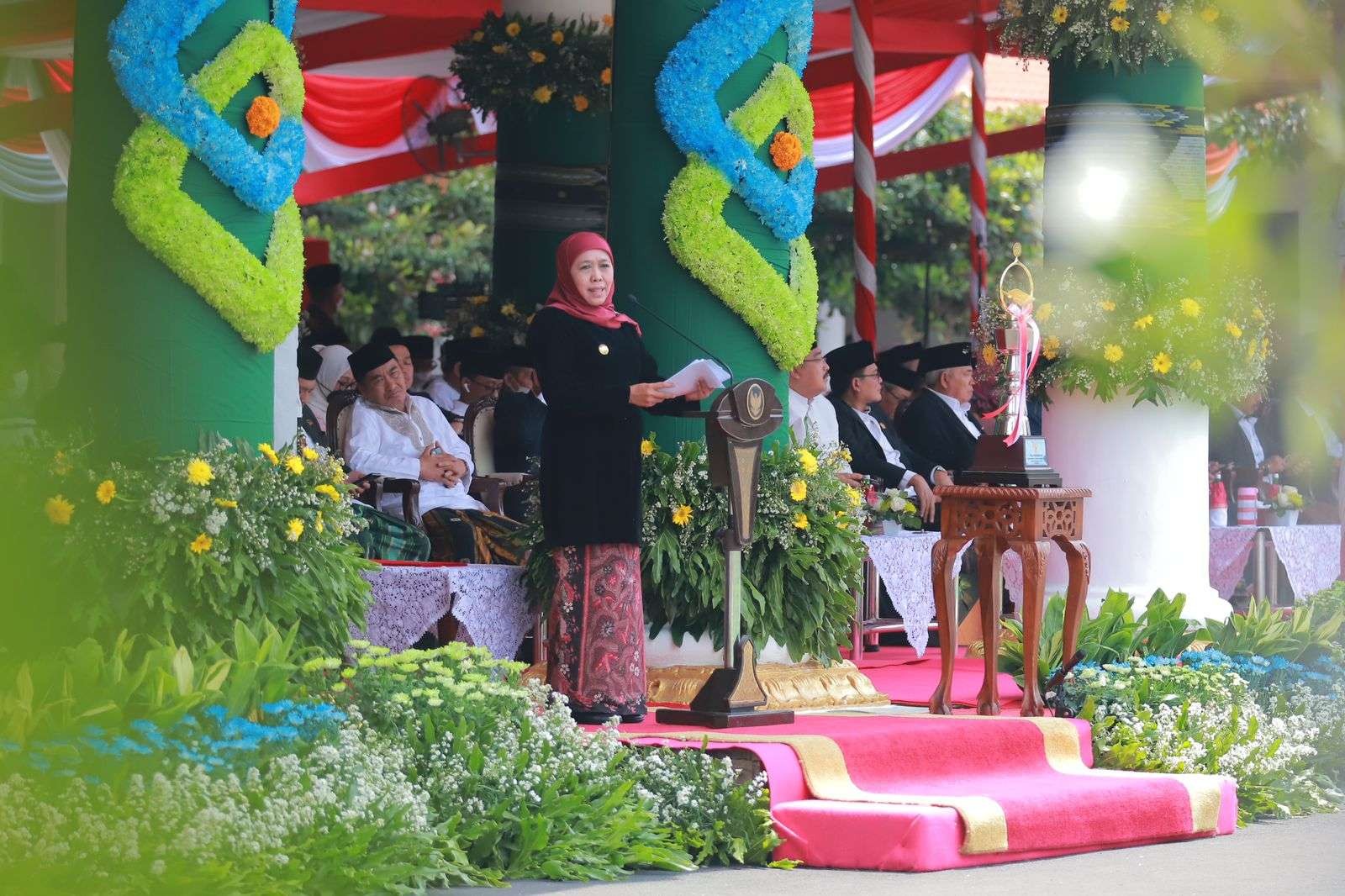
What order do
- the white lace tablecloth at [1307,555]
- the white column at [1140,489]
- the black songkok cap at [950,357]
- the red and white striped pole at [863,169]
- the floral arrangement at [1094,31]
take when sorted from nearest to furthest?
the floral arrangement at [1094,31], the white column at [1140,489], the white lace tablecloth at [1307,555], the black songkok cap at [950,357], the red and white striped pole at [863,169]

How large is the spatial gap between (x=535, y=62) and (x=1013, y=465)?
534 centimetres

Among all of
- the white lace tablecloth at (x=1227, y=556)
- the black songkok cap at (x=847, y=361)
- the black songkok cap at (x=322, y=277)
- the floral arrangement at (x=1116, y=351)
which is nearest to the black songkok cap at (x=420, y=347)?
the black songkok cap at (x=322, y=277)

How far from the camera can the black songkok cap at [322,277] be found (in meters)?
12.2

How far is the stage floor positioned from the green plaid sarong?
1791 mm

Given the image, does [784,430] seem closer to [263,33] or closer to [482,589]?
[482,589]

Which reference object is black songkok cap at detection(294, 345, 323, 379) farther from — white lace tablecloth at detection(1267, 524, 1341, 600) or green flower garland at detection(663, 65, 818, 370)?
white lace tablecloth at detection(1267, 524, 1341, 600)

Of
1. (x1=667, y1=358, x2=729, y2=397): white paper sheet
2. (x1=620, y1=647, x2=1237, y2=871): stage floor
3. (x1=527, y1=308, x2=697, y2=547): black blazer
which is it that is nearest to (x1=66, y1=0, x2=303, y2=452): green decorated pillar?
(x1=527, y1=308, x2=697, y2=547): black blazer

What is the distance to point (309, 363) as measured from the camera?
10.4 m

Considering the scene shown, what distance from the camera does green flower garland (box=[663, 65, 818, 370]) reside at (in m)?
7.70

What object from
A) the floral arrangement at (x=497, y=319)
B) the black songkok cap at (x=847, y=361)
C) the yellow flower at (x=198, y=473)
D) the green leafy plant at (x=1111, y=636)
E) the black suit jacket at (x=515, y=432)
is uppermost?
the floral arrangement at (x=497, y=319)

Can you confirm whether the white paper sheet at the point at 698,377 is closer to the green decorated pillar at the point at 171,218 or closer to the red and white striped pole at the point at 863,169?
the green decorated pillar at the point at 171,218

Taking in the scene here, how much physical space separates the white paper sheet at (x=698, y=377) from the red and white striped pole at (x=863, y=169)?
7274 millimetres

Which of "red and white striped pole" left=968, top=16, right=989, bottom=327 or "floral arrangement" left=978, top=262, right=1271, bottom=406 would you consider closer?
"floral arrangement" left=978, top=262, right=1271, bottom=406

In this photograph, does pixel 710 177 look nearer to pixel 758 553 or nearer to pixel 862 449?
pixel 758 553
